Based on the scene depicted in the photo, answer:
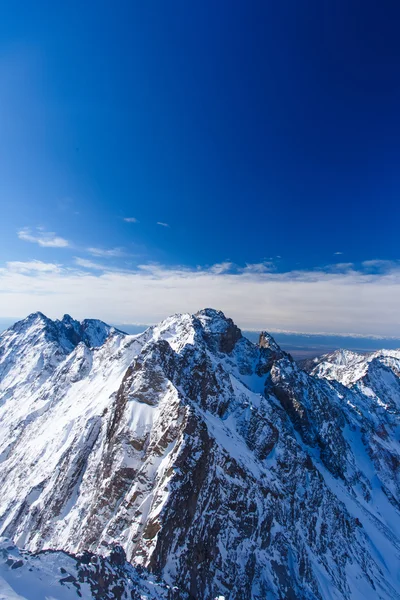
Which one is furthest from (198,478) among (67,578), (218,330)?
(218,330)

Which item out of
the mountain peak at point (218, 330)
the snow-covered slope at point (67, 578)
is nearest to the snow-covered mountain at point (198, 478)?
the mountain peak at point (218, 330)

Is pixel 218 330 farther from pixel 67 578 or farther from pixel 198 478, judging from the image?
pixel 67 578

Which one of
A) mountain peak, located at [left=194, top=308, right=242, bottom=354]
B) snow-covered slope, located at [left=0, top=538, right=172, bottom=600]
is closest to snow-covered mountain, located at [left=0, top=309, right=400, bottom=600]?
mountain peak, located at [left=194, top=308, right=242, bottom=354]

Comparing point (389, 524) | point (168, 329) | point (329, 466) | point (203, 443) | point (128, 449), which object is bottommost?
point (389, 524)

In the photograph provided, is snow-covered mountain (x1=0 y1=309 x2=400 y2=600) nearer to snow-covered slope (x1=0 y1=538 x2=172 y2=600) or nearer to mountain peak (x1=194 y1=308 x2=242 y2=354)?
mountain peak (x1=194 y1=308 x2=242 y2=354)

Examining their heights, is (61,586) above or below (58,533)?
above

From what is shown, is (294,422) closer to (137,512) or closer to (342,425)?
(342,425)

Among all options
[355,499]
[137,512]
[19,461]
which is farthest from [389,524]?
[19,461]

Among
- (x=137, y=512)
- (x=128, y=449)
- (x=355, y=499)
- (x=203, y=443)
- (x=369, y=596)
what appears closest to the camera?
(x=137, y=512)

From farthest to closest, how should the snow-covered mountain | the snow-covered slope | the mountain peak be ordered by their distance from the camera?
the mountain peak < the snow-covered mountain < the snow-covered slope
